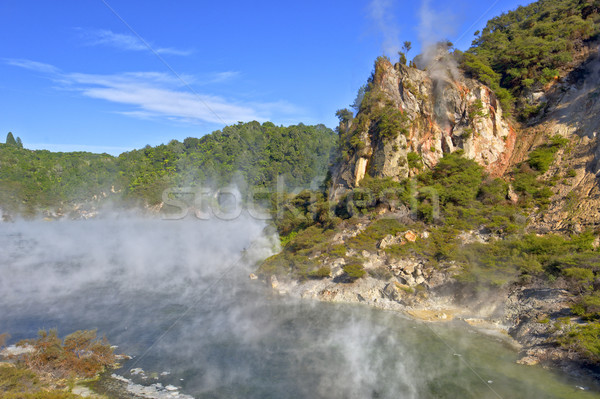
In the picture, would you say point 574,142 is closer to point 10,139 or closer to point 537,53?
point 537,53

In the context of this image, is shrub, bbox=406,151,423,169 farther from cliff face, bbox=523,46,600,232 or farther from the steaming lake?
the steaming lake

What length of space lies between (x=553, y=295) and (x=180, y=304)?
65.0ft

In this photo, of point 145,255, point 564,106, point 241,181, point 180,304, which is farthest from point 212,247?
point 241,181

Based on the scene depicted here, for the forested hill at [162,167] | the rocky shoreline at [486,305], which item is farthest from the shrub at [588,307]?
the forested hill at [162,167]

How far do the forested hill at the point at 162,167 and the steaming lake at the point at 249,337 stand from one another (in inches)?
1978

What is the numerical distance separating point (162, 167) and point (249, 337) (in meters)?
80.2

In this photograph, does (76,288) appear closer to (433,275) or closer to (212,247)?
(212,247)

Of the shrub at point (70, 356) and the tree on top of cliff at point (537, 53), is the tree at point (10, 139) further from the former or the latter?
the tree on top of cliff at point (537, 53)

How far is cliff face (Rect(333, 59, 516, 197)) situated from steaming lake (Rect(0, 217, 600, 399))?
13.7 meters

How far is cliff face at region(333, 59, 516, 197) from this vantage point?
3212cm

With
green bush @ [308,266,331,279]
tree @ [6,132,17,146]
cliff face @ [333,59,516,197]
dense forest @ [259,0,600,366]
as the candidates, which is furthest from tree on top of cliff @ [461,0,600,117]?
tree @ [6,132,17,146]

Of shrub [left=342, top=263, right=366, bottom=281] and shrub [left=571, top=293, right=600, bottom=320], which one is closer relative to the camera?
shrub [left=571, top=293, right=600, bottom=320]

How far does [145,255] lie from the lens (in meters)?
36.8

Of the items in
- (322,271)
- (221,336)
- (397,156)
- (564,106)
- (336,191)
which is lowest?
(221,336)
